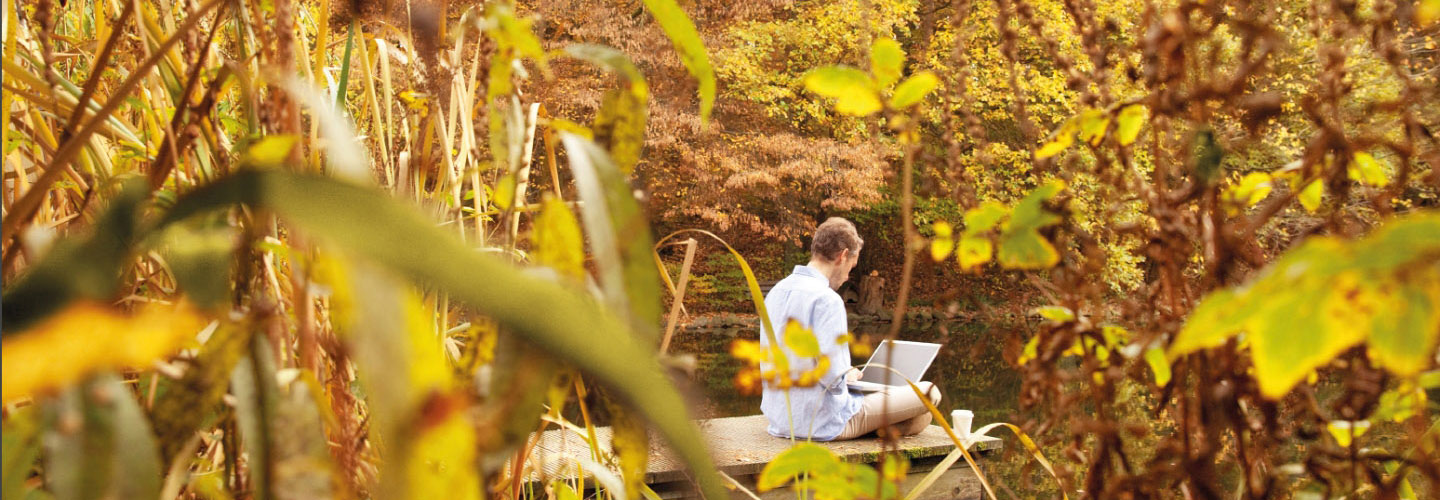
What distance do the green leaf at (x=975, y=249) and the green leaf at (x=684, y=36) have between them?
196 millimetres

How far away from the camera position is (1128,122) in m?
0.49

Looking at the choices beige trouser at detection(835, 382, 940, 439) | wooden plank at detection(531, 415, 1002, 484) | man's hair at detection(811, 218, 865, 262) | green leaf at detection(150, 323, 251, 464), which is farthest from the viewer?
beige trouser at detection(835, 382, 940, 439)

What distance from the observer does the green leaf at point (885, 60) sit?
46cm

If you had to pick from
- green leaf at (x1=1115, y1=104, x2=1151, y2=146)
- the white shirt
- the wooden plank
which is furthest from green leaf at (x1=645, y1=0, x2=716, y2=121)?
the white shirt

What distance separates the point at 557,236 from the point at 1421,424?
422 mm

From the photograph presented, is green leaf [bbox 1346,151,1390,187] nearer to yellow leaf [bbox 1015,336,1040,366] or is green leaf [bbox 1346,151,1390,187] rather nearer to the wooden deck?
yellow leaf [bbox 1015,336,1040,366]

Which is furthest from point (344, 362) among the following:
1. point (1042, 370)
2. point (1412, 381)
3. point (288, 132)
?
point (1412, 381)

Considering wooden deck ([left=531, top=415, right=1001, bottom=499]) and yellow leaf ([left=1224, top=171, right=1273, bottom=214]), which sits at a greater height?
yellow leaf ([left=1224, top=171, right=1273, bottom=214])

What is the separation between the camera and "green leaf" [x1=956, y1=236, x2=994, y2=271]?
493 mm

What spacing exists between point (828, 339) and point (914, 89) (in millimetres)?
2975

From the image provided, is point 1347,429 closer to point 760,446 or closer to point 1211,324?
point 1211,324

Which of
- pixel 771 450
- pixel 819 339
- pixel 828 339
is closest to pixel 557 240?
pixel 828 339

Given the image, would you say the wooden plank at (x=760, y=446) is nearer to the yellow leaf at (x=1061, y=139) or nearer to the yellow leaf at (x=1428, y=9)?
the yellow leaf at (x=1061, y=139)

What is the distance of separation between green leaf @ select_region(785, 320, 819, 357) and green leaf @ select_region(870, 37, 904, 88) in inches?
5.6
